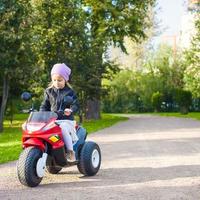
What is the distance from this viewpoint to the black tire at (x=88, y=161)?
8.85 m

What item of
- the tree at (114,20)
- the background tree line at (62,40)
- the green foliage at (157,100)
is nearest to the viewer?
the background tree line at (62,40)

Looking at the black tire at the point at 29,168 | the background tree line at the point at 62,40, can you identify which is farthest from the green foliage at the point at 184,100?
the black tire at the point at 29,168

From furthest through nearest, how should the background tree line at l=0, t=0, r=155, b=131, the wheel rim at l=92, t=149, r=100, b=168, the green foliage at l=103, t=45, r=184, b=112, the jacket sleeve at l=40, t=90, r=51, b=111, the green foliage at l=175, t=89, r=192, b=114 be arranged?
the green foliage at l=103, t=45, r=184, b=112 < the green foliage at l=175, t=89, r=192, b=114 < the background tree line at l=0, t=0, r=155, b=131 < the wheel rim at l=92, t=149, r=100, b=168 < the jacket sleeve at l=40, t=90, r=51, b=111

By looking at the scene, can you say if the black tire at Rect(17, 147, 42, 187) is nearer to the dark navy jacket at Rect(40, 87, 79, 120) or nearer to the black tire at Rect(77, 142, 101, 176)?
the dark navy jacket at Rect(40, 87, 79, 120)

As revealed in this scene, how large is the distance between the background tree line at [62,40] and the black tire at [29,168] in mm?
14794

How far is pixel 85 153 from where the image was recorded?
893cm

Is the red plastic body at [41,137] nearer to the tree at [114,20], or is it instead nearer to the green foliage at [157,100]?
the tree at [114,20]

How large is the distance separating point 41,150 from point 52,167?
105 centimetres

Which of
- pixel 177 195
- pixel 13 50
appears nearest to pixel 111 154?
pixel 177 195

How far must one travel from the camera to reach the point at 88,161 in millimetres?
8883

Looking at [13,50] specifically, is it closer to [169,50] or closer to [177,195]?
[177,195]

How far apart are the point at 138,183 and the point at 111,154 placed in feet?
14.2

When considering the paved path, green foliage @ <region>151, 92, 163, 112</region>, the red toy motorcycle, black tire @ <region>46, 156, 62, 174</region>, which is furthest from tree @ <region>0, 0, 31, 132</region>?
green foliage @ <region>151, 92, 163, 112</region>

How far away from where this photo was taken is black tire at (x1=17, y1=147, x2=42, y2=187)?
7.84 meters
